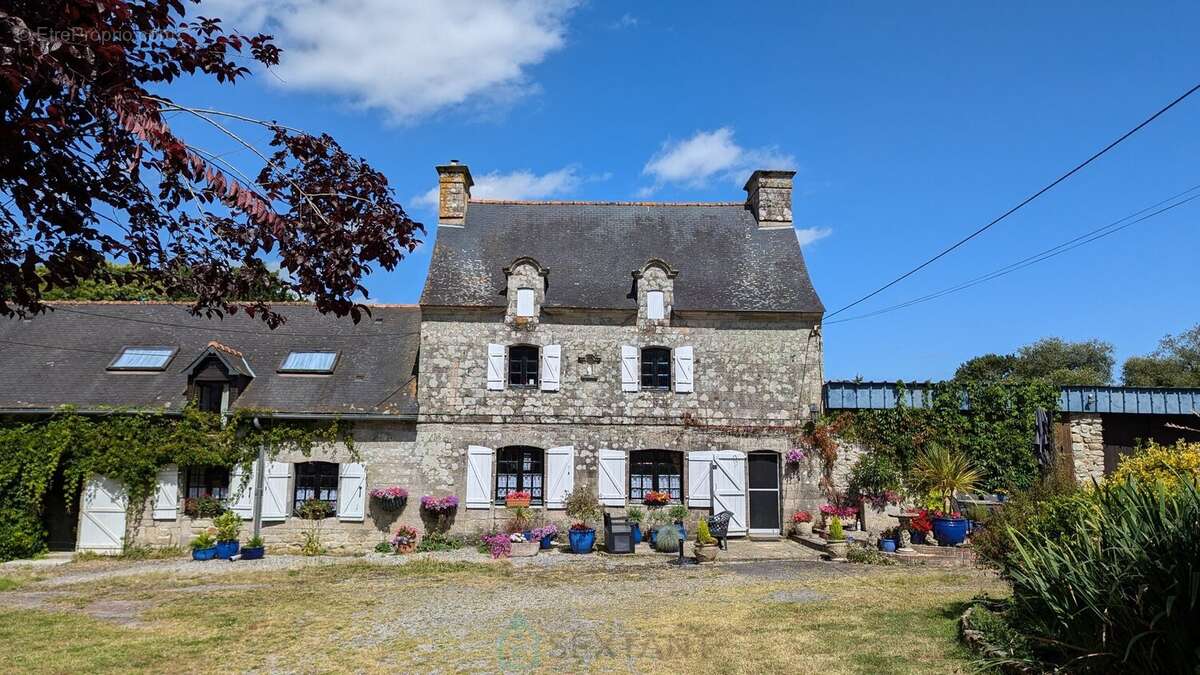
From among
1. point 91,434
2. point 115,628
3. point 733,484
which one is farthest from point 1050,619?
point 91,434

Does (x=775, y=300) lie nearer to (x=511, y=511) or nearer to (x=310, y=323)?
(x=511, y=511)

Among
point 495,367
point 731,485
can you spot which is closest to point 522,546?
point 495,367

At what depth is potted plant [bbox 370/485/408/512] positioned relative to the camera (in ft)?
53.8

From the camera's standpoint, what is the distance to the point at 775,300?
18047 mm

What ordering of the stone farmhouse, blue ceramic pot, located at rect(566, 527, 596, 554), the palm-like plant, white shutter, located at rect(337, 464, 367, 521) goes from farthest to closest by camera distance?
the stone farmhouse < white shutter, located at rect(337, 464, 367, 521) < the palm-like plant < blue ceramic pot, located at rect(566, 527, 596, 554)

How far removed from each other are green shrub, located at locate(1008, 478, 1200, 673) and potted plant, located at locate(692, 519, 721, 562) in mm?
8337

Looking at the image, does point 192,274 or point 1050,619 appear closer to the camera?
point 192,274

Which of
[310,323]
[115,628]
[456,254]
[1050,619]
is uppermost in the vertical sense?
[456,254]

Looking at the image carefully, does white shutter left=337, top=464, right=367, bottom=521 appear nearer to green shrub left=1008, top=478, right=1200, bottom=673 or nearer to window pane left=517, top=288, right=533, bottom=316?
window pane left=517, top=288, right=533, bottom=316

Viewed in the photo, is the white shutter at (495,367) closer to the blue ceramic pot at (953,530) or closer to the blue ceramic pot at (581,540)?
the blue ceramic pot at (581,540)

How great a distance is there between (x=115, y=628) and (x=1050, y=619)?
389 inches

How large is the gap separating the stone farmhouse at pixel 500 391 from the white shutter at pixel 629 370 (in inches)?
1.8

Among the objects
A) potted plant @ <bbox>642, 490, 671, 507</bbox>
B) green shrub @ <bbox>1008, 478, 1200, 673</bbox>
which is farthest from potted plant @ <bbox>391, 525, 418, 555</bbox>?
green shrub @ <bbox>1008, 478, 1200, 673</bbox>

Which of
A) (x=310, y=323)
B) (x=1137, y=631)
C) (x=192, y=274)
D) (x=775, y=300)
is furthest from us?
(x=310, y=323)
